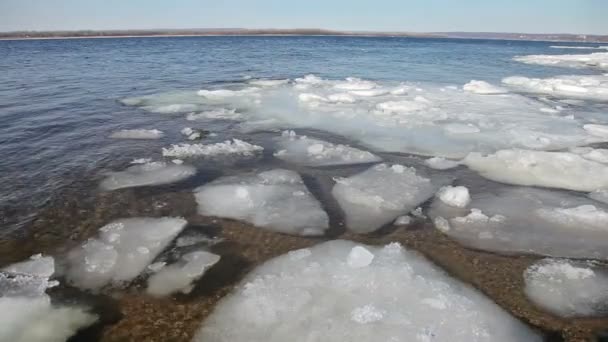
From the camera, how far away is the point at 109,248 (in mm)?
3795

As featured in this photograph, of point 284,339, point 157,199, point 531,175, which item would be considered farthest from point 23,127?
point 531,175

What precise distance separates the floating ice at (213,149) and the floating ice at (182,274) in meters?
2.94

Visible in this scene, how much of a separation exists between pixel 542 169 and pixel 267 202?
399cm

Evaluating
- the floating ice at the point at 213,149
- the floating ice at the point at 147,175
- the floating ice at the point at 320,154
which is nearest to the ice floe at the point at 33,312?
the floating ice at the point at 147,175

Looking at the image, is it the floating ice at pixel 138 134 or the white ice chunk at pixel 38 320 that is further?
the floating ice at pixel 138 134

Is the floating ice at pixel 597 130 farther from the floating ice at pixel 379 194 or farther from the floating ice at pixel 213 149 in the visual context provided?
the floating ice at pixel 213 149

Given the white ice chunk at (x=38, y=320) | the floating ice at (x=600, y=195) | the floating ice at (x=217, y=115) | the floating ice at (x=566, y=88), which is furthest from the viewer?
the floating ice at (x=566, y=88)

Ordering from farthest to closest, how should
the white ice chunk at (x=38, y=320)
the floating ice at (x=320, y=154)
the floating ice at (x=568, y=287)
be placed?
the floating ice at (x=320, y=154)
the floating ice at (x=568, y=287)
the white ice chunk at (x=38, y=320)

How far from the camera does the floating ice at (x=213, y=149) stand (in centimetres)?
643

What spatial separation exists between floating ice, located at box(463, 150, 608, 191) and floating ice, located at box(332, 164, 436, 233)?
1139mm

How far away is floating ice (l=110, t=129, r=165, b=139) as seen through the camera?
748 centimetres

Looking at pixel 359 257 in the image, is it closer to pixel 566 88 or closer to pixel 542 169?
pixel 542 169

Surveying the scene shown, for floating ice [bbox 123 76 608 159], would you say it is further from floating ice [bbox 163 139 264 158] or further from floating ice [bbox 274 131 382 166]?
floating ice [bbox 163 139 264 158]

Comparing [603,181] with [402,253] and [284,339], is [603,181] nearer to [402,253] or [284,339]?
[402,253]
